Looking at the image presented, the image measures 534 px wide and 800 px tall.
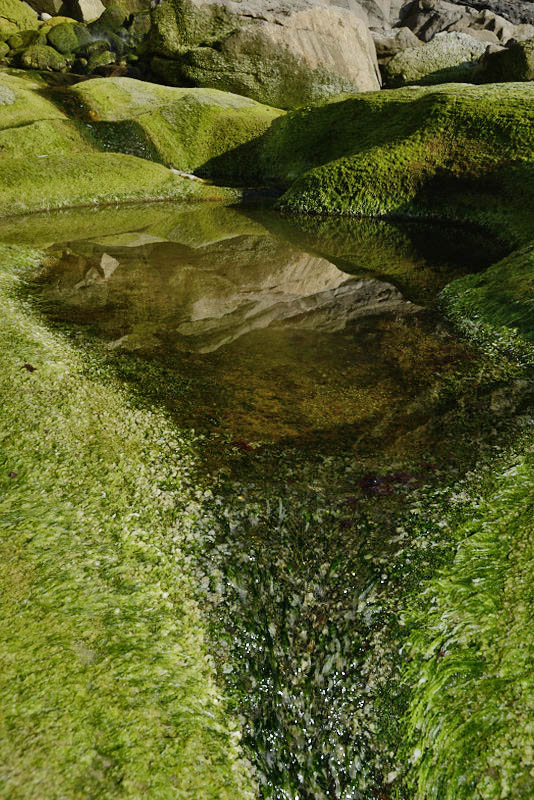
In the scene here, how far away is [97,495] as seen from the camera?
7.14m

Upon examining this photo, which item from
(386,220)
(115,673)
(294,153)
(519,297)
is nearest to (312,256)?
(519,297)

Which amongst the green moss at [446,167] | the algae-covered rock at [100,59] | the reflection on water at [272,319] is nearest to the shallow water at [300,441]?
the reflection on water at [272,319]

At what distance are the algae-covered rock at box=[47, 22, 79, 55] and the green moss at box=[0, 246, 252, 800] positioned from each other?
8804cm

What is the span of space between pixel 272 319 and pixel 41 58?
8174cm

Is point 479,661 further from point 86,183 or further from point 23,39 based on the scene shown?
point 23,39

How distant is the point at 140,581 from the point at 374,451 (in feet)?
13.8

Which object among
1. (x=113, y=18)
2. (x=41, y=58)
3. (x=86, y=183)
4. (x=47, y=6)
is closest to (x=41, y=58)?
(x=41, y=58)

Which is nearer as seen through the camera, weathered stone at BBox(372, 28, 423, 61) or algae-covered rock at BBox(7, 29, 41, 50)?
weathered stone at BBox(372, 28, 423, 61)

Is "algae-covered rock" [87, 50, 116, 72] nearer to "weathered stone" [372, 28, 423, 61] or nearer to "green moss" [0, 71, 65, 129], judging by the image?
"green moss" [0, 71, 65, 129]

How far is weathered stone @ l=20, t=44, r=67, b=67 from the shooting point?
237 feet

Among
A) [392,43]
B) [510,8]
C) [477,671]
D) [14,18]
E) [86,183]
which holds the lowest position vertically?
[86,183]

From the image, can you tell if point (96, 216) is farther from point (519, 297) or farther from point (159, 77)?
point (159, 77)

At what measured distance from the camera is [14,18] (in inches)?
3253

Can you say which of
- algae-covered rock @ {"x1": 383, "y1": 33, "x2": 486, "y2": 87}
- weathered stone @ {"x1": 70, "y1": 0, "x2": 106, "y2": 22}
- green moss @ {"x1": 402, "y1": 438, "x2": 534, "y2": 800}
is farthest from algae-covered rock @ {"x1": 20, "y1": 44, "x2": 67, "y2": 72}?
green moss @ {"x1": 402, "y1": 438, "x2": 534, "y2": 800}
